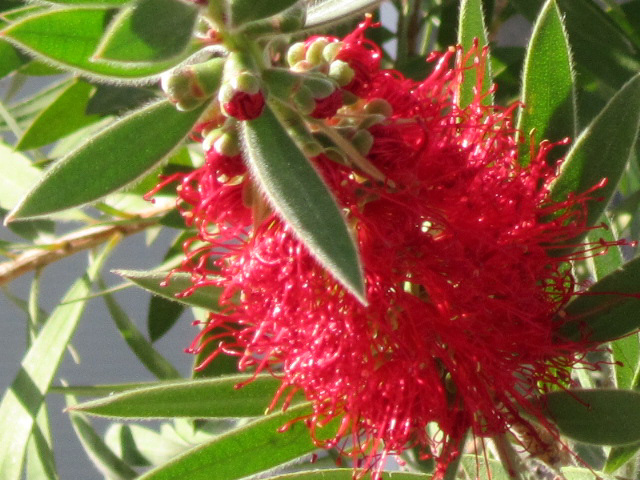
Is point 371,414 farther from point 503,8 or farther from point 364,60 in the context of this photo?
point 503,8

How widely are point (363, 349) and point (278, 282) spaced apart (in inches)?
3.7

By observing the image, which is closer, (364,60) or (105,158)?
(105,158)

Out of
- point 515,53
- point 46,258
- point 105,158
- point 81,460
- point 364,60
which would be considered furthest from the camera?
point 81,460

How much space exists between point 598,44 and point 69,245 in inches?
30.6

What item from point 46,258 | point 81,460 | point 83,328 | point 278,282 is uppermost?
point 278,282

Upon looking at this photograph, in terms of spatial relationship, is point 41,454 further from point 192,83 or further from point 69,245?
point 192,83

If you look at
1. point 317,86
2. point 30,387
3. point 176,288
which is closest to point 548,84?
point 317,86

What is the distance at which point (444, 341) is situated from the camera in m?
0.70

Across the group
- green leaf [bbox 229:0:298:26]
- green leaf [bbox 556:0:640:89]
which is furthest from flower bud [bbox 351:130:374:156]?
green leaf [bbox 556:0:640:89]

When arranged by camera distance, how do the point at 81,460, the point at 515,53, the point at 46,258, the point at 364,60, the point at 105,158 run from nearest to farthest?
the point at 105,158 → the point at 364,60 → the point at 515,53 → the point at 46,258 → the point at 81,460

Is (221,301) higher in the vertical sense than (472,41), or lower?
lower

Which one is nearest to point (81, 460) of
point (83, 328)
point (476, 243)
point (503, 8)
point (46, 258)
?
point (83, 328)

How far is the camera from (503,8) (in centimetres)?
114

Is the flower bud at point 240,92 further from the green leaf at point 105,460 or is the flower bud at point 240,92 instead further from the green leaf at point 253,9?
the green leaf at point 105,460
